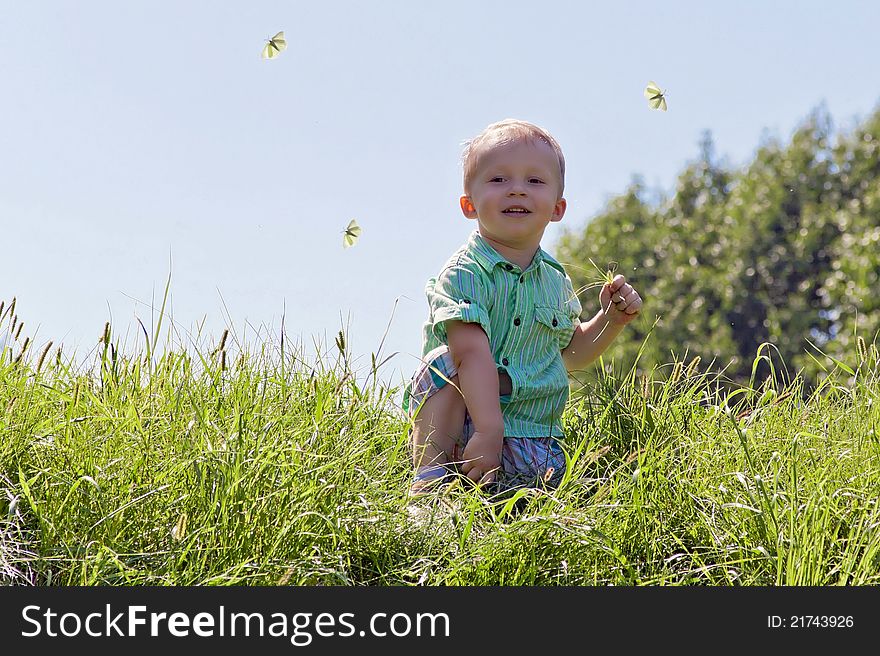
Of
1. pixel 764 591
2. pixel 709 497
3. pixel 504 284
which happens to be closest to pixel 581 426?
pixel 504 284

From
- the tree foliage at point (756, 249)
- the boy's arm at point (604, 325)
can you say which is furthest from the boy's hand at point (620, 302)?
the tree foliage at point (756, 249)

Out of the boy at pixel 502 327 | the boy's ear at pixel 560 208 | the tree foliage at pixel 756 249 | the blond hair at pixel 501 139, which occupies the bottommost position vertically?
the boy at pixel 502 327

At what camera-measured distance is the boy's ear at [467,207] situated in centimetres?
362

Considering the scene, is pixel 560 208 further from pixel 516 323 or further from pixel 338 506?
pixel 338 506

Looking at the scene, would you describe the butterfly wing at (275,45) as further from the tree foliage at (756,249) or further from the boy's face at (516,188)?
the tree foliage at (756,249)

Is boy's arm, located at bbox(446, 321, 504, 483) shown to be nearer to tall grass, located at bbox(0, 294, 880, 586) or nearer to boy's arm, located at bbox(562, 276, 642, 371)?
tall grass, located at bbox(0, 294, 880, 586)

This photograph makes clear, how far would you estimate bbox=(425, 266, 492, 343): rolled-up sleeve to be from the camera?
10.9 feet

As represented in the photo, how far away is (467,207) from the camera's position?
3.64 metres

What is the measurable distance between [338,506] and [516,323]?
1161 mm

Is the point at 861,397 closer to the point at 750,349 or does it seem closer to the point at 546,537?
the point at 546,537

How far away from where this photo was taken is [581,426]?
11.9 ft

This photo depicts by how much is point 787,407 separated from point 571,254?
10.6 metres

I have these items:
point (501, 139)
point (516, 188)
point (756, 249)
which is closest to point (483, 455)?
point (516, 188)

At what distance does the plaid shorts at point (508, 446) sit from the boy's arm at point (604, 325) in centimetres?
40
